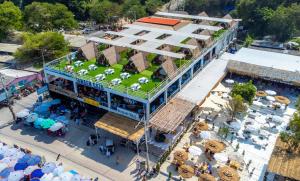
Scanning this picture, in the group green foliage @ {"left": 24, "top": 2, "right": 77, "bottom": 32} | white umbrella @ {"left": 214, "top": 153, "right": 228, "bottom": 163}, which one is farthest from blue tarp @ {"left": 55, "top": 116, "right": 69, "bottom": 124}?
green foliage @ {"left": 24, "top": 2, "right": 77, "bottom": 32}

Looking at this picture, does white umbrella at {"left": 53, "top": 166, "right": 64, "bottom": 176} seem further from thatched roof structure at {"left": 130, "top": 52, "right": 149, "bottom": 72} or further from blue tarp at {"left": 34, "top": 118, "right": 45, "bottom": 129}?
thatched roof structure at {"left": 130, "top": 52, "right": 149, "bottom": 72}

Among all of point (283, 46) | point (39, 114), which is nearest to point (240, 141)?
point (39, 114)

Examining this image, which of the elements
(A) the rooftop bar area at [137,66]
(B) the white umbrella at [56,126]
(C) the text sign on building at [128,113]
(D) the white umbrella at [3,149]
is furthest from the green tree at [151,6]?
(D) the white umbrella at [3,149]

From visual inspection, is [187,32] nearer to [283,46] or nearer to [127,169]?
[283,46]

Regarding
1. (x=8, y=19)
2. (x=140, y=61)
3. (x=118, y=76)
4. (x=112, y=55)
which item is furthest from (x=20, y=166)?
(x=8, y=19)

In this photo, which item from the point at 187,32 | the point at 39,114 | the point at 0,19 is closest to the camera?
→ the point at 39,114
